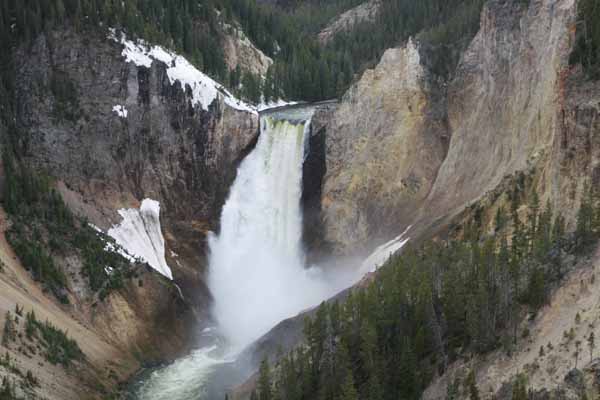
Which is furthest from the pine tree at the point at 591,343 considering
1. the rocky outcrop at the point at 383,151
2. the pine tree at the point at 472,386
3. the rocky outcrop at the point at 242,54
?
the rocky outcrop at the point at 242,54

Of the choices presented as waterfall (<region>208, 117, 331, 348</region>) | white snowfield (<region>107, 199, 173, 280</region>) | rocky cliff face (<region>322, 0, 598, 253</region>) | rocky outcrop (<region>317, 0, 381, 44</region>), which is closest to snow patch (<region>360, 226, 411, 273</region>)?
rocky cliff face (<region>322, 0, 598, 253</region>)

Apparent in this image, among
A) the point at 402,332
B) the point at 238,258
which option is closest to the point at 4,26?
the point at 238,258

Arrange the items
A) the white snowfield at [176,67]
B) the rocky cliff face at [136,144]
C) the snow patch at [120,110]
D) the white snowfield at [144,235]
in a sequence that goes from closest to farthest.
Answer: the white snowfield at [144,235] → the rocky cliff face at [136,144] → the snow patch at [120,110] → the white snowfield at [176,67]

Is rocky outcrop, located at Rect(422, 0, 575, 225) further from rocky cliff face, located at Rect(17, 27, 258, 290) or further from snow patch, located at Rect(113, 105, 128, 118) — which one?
snow patch, located at Rect(113, 105, 128, 118)

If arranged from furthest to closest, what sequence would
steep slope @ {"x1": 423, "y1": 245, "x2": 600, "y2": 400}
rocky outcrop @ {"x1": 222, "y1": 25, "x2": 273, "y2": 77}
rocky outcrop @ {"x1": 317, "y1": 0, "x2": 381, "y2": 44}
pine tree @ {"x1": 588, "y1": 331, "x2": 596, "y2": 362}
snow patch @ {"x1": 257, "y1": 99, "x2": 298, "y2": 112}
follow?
1. rocky outcrop @ {"x1": 317, "y1": 0, "x2": 381, "y2": 44}
2. rocky outcrop @ {"x1": 222, "y1": 25, "x2": 273, "y2": 77}
3. snow patch @ {"x1": 257, "y1": 99, "x2": 298, "y2": 112}
4. steep slope @ {"x1": 423, "y1": 245, "x2": 600, "y2": 400}
5. pine tree @ {"x1": 588, "y1": 331, "x2": 596, "y2": 362}

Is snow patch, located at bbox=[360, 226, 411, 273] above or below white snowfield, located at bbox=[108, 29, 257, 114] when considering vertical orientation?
below

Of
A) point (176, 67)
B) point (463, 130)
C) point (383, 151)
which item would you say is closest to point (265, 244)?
point (383, 151)

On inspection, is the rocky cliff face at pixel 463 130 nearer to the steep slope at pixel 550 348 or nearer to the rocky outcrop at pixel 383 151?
the rocky outcrop at pixel 383 151
